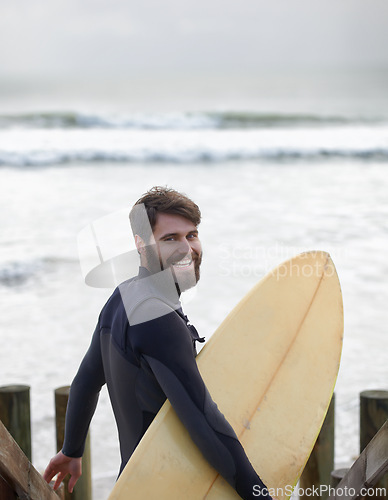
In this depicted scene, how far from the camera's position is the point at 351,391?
11.9 feet

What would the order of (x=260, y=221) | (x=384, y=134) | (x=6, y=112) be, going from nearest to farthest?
1. (x=260, y=221)
2. (x=384, y=134)
3. (x=6, y=112)

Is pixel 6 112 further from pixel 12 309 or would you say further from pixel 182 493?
pixel 182 493

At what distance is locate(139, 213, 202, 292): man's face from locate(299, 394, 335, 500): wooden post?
973 millimetres

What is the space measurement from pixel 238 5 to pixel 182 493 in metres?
29.8

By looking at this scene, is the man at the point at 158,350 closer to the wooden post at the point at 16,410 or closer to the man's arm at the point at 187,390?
the man's arm at the point at 187,390

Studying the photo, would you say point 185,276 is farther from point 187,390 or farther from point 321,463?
point 321,463

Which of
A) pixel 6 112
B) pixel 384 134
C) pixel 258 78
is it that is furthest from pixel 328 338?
pixel 258 78

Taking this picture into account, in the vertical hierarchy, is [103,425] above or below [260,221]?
above

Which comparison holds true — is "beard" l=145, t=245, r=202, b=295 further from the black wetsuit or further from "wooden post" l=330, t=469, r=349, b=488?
"wooden post" l=330, t=469, r=349, b=488

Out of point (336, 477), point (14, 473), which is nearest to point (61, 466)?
point (14, 473)

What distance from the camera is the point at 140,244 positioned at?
49.5 inches

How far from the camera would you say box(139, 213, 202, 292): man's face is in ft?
4.03

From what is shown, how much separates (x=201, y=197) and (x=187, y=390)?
9.26 meters

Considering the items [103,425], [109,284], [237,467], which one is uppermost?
[109,284]
